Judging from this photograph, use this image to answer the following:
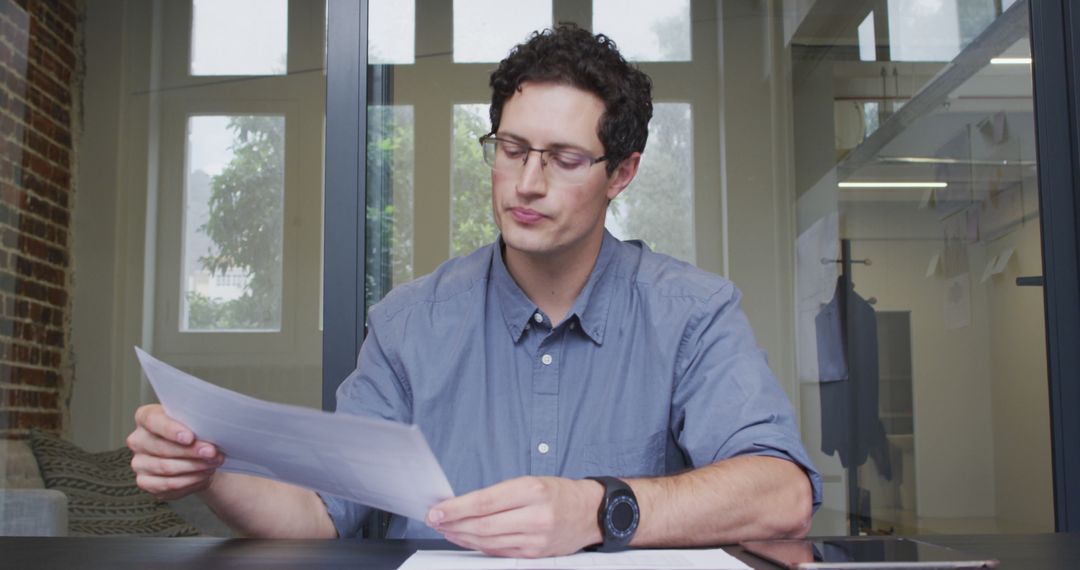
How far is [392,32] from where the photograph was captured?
7.80 feet

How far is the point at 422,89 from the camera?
2512 mm

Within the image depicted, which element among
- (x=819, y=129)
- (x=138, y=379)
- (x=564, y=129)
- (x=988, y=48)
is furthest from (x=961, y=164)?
(x=138, y=379)

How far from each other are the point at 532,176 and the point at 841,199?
6.67ft

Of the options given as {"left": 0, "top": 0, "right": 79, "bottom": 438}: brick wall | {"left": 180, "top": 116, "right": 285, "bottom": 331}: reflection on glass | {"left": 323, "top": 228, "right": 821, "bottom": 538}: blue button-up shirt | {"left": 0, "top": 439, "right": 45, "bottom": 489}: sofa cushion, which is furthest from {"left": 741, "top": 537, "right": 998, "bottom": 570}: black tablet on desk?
{"left": 0, "top": 0, "right": 79, "bottom": 438}: brick wall

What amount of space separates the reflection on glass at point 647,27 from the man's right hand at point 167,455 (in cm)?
217

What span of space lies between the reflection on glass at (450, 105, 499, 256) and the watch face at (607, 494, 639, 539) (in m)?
1.77

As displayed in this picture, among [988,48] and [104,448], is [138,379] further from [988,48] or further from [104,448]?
[988,48]

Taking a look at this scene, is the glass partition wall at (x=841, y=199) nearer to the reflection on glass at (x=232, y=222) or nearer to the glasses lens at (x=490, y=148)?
the glasses lens at (x=490, y=148)

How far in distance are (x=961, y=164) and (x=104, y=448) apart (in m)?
3.27

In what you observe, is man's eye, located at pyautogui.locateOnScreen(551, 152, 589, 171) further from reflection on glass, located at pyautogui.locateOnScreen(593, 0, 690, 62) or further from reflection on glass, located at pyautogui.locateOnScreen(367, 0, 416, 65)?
reflection on glass, located at pyautogui.locateOnScreen(593, 0, 690, 62)

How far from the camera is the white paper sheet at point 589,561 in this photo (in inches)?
30.7

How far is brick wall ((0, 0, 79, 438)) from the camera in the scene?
3.81 metres

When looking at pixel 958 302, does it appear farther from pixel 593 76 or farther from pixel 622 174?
pixel 593 76

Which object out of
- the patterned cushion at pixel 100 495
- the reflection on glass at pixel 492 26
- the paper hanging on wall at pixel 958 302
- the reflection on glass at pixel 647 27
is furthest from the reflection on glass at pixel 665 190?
the patterned cushion at pixel 100 495
